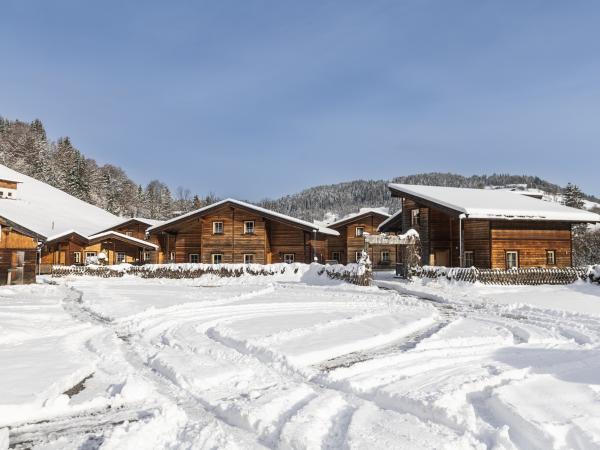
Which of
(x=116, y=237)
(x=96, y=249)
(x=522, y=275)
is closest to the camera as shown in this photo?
(x=522, y=275)

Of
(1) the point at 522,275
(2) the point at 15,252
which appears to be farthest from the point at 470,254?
(2) the point at 15,252

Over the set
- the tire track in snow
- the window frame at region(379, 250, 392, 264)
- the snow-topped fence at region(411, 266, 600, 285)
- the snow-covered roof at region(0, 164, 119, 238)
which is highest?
the snow-covered roof at region(0, 164, 119, 238)

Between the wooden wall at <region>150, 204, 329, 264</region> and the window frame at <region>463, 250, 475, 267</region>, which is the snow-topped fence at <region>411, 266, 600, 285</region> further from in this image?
the wooden wall at <region>150, 204, 329, 264</region>

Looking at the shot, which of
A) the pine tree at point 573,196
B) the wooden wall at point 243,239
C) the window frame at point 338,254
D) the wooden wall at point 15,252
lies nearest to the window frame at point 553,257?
the wooden wall at point 243,239

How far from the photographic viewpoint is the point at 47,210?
6900 centimetres

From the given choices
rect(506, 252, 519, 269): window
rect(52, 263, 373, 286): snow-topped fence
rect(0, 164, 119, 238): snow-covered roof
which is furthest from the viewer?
rect(0, 164, 119, 238): snow-covered roof

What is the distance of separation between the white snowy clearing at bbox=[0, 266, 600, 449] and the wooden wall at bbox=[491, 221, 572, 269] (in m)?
14.0

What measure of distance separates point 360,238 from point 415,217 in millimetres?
15739

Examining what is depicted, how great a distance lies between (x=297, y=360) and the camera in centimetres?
795

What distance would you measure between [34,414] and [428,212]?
93.3 ft

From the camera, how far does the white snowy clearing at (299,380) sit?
4793 millimetres

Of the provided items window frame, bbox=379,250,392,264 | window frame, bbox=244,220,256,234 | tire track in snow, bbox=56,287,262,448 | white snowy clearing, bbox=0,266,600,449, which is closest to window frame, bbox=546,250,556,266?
white snowy clearing, bbox=0,266,600,449

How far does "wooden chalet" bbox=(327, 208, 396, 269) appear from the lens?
4788 cm

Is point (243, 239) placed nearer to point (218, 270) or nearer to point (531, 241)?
point (218, 270)
